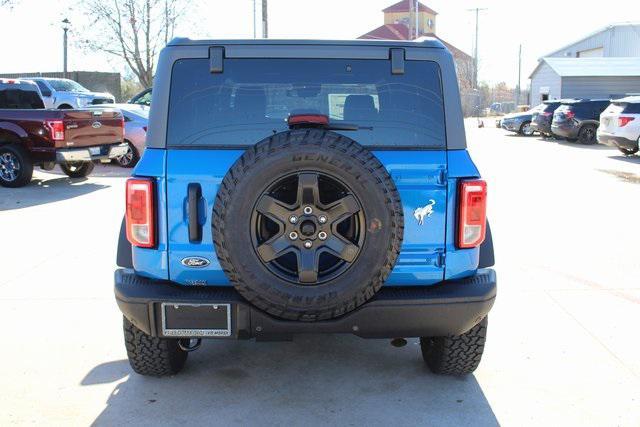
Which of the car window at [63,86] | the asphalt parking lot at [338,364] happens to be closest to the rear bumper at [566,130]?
the asphalt parking lot at [338,364]

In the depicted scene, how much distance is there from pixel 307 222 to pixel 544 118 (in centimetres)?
2470

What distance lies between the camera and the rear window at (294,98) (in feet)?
11.3

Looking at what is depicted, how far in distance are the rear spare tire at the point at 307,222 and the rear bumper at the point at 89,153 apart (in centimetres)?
932

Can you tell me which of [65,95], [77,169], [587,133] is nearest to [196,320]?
[77,169]

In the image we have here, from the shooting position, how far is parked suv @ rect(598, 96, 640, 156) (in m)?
17.1

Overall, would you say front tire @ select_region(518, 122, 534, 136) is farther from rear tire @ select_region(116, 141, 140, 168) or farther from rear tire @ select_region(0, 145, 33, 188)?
rear tire @ select_region(0, 145, 33, 188)

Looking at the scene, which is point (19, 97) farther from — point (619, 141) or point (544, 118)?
point (544, 118)

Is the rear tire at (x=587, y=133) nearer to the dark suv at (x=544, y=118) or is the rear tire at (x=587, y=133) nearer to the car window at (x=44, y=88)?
the dark suv at (x=544, y=118)

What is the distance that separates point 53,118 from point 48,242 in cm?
447

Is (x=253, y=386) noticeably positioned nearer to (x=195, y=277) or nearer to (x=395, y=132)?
(x=195, y=277)

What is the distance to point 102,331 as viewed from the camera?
4836mm

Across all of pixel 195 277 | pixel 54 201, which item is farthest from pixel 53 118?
pixel 195 277

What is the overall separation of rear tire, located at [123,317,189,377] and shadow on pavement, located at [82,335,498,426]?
84 mm

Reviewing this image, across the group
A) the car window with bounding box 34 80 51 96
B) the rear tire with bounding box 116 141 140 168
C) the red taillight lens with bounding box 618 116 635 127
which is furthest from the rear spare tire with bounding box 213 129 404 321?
the car window with bounding box 34 80 51 96
